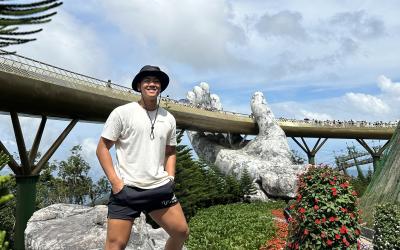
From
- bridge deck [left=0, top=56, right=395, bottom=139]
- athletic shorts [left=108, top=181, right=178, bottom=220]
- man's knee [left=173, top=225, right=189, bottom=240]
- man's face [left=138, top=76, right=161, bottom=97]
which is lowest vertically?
man's knee [left=173, top=225, right=189, bottom=240]

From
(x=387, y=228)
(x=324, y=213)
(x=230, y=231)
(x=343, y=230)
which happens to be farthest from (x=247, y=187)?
(x=343, y=230)

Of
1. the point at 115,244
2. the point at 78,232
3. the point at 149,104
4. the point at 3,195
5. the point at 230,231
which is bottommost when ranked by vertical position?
the point at 230,231

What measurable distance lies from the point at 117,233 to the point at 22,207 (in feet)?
43.6

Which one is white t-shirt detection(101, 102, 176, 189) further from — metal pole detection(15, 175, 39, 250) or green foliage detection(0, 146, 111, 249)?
green foliage detection(0, 146, 111, 249)

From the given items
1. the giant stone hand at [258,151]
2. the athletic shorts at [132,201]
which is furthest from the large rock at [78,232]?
→ the giant stone hand at [258,151]

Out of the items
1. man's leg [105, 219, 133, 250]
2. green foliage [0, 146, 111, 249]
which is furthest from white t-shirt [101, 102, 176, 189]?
green foliage [0, 146, 111, 249]

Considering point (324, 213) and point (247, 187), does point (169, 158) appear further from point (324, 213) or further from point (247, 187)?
point (247, 187)

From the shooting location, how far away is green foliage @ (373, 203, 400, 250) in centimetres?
959

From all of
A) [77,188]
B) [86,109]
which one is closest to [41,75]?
[86,109]

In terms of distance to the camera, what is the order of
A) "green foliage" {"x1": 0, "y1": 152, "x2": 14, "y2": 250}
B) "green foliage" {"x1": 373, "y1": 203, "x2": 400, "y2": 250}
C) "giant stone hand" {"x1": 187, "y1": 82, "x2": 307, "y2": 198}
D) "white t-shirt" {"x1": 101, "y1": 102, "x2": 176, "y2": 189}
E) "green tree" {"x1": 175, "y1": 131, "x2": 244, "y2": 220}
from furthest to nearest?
"giant stone hand" {"x1": 187, "y1": 82, "x2": 307, "y2": 198}
"green tree" {"x1": 175, "y1": 131, "x2": 244, "y2": 220}
"green foliage" {"x1": 373, "y1": 203, "x2": 400, "y2": 250}
"white t-shirt" {"x1": 101, "y1": 102, "x2": 176, "y2": 189}
"green foliage" {"x1": 0, "y1": 152, "x2": 14, "y2": 250}

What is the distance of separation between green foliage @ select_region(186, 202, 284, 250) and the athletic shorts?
26.2 ft

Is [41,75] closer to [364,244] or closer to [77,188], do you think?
[364,244]

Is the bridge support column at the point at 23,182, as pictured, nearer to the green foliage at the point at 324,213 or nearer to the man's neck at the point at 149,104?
the green foliage at the point at 324,213

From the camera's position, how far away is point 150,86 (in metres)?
4.64
